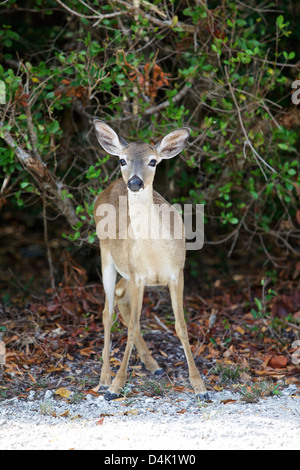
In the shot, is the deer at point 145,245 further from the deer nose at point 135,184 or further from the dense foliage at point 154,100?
the dense foliage at point 154,100

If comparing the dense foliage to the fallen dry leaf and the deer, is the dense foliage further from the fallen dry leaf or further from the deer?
the fallen dry leaf

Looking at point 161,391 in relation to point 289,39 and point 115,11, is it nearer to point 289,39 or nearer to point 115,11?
point 115,11

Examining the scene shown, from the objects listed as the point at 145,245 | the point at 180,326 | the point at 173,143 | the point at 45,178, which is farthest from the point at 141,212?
the point at 45,178

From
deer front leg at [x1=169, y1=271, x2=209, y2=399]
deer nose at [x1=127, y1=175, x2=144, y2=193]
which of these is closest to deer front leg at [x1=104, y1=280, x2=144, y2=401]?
deer front leg at [x1=169, y1=271, x2=209, y2=399]

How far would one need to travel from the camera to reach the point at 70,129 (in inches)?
324

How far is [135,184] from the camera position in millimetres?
5098

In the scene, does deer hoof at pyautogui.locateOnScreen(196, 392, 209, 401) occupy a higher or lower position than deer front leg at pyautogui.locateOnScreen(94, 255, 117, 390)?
lower

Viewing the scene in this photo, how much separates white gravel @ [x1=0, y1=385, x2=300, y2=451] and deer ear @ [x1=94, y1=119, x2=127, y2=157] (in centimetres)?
200

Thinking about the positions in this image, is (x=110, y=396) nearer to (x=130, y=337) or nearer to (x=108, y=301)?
(x=130, y=337)

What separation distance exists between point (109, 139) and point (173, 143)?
0.53 m

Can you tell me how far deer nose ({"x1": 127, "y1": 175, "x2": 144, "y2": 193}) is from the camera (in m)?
5.09

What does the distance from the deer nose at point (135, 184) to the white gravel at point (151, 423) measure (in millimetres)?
1549

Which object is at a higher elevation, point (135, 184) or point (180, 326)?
point (135, 184)
